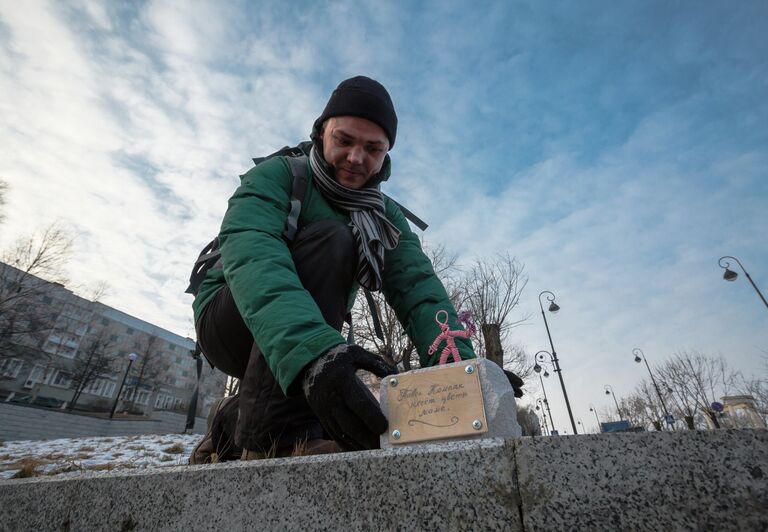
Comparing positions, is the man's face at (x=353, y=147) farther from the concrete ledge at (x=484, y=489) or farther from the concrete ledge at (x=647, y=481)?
the concrete ledge at (x=647, y=481)

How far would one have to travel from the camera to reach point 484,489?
0.64m

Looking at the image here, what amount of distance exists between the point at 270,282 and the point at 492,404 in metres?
0.84

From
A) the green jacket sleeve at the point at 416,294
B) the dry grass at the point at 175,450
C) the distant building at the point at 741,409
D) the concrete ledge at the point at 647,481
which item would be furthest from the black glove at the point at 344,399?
the distant building at the point at 741,409

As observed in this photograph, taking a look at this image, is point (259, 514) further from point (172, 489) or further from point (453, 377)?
point (453, 377)

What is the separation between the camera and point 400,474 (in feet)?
2.30

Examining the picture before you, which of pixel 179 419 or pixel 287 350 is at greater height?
pixel 179 419

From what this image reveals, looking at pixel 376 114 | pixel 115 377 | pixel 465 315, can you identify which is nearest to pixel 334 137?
pixel 376 114

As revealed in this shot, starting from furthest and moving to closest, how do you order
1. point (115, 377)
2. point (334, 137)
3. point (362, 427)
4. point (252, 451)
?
point (115, 377) → point (334, 137) → point (252, 451) → point (362, 427)

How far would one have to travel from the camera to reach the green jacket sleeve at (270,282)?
1149 millimetres

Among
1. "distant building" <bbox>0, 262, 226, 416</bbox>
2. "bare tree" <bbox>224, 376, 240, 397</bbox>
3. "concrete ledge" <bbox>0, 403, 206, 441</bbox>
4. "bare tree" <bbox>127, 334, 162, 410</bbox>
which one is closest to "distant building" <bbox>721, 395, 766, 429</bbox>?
"bare tree" <bbox>224, 376, 240, 397</bbox>

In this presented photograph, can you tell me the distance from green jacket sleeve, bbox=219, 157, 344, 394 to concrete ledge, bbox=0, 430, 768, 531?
36 cm

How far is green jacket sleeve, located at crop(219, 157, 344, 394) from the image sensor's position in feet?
3.77

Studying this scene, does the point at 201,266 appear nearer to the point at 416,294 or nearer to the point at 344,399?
the point at 416,294

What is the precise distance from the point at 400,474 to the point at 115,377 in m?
55.1
